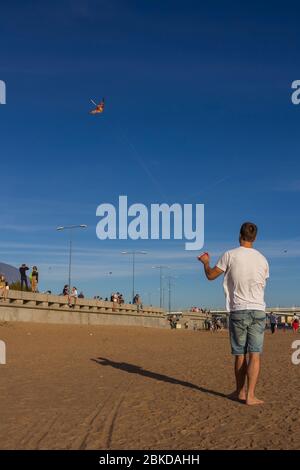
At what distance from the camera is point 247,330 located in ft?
23.7

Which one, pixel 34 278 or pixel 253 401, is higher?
pixel 34 278

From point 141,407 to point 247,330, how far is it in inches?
62.8

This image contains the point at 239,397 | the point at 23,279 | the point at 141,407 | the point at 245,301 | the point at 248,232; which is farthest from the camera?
the point at 23,279

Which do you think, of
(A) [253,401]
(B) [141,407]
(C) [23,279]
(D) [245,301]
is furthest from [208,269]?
(C) [23,279]

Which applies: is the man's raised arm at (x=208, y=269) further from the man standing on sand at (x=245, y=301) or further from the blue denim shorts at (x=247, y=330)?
the blue denim shorts at (x=247, y=330)

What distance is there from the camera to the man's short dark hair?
746cm

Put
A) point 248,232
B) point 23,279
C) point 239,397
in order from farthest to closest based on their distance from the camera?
point 23,279 < point 239,397 < point 248,232

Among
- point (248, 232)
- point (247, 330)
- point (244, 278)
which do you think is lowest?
point (247, 330)

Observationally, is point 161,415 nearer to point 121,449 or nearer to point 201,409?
point 201,409

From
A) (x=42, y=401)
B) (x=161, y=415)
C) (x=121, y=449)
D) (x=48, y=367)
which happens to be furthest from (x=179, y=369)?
(x=121, y=449)

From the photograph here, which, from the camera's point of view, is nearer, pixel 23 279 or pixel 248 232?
pixel 248 232

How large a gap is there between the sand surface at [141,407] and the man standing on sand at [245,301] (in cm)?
53

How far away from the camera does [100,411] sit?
7.07m

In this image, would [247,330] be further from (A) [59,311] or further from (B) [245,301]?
(A) [59,311]
